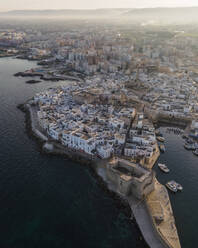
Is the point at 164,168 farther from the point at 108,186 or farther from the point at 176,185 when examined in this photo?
the point at 108,186

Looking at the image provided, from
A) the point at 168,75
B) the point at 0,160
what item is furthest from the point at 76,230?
the point at 168,75

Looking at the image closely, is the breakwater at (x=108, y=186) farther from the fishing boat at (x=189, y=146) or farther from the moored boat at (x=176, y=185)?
the fishing boat at (x=189, y=146)

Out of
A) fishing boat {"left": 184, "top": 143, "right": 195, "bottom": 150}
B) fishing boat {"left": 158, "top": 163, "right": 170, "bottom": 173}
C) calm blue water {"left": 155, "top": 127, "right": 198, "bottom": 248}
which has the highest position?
fishing boat {"left": 184, "top": 143, "right": 195, "bottom": 150}

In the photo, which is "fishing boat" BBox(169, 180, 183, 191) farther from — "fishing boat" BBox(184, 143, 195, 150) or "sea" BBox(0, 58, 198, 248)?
"fishing boat" BBox(184, 143, 195, 150)

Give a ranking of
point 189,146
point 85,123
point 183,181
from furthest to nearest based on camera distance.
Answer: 1. point 85,123
2. point 189,146
3. point 183,181

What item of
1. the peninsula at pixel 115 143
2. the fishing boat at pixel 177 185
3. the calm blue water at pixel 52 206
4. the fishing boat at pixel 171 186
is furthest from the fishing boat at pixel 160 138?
the calm blue water at pixel 52 206

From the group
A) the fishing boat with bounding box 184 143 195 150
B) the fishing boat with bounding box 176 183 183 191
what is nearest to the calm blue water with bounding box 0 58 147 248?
the fishing boat with bounding box 176 183 183 191

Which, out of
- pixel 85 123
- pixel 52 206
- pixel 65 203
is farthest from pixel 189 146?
pixel 52 206
